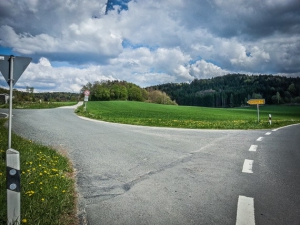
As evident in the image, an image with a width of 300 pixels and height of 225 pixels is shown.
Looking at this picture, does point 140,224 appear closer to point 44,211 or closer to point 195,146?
point 44,211

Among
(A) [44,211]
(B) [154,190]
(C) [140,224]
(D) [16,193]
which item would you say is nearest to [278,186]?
(B) [154,190]

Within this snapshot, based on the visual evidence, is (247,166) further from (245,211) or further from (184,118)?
(184,118)

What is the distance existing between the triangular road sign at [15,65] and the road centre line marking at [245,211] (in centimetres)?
440

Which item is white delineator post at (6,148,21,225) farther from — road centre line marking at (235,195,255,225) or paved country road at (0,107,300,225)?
road centre line marking at (235,195,255,225)

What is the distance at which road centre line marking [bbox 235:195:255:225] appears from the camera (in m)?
3.11

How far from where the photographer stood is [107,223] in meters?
3.08

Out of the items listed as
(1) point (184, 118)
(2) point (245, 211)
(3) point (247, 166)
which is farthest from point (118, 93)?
(2) point (245, 211)

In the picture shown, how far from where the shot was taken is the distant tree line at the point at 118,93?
350 feet

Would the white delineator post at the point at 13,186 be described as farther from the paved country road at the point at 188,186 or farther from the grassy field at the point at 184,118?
the grassy field at the point at 184,118

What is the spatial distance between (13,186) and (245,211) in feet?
10.9

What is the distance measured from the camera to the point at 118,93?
10988cm

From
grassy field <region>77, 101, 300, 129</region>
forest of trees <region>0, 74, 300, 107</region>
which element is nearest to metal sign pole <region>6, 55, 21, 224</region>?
grassy field <region>77, 101, 300, 129</region>

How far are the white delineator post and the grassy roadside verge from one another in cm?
15

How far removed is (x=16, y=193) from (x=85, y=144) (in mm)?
6239
